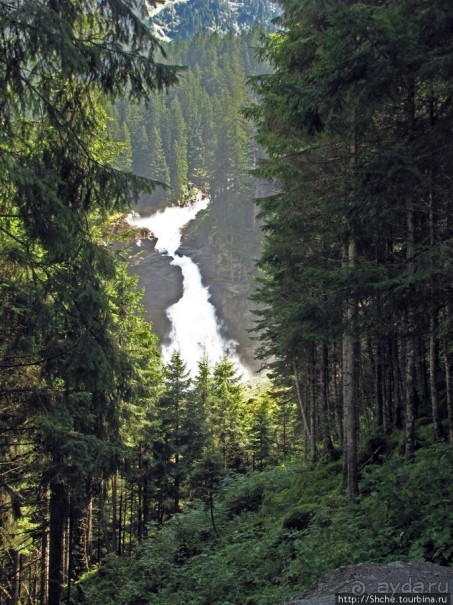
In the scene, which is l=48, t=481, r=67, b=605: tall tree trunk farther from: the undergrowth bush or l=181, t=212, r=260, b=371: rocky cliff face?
l=181, t=212, r=260, b=371: rocky cliff face

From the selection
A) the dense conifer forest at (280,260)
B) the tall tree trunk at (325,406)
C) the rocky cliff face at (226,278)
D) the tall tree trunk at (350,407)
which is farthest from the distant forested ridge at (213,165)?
the tall tree trunk at (350,407)

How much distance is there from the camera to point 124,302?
17.3m

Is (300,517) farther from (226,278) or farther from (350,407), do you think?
(226,278)

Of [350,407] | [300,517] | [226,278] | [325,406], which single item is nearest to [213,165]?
[226,278]

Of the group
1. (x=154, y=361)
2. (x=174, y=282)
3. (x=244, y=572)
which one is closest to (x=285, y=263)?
(x=244, y=572)

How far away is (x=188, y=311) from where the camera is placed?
239 ft

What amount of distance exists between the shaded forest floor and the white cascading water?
128 ft

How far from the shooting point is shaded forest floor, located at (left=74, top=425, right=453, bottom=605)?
602 cm

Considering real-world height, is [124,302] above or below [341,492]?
above

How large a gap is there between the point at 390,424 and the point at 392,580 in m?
10.6

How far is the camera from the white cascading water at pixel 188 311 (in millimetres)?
64500

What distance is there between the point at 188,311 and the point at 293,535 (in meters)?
64.1

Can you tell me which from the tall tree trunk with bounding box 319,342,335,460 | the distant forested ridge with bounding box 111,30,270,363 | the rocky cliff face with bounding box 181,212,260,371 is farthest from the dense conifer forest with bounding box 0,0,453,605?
the rocky cliff face with bounding box 181,212,260,371

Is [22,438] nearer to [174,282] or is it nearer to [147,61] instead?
[147,61]
